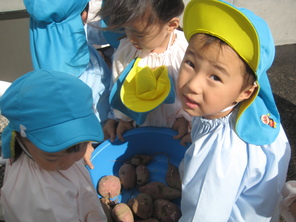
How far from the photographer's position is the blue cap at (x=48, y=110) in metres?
0.86

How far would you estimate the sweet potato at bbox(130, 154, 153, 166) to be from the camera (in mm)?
1864

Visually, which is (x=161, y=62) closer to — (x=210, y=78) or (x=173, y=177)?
(x=210, y=78)

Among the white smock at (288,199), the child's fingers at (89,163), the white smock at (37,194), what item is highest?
the white smock at (37,194)

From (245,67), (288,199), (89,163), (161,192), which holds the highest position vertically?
(245,67)

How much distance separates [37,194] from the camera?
0.98 m

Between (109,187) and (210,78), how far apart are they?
107 cm

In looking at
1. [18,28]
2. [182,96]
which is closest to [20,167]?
[182,96]

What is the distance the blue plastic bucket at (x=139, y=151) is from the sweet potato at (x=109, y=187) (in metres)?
0.08

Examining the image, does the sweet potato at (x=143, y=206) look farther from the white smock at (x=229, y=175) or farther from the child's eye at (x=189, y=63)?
the child's eye at (x=189, y=63)

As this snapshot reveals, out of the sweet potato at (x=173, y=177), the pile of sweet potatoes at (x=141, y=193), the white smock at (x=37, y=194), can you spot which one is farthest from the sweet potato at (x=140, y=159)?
the white smock at (x=37, y=194)

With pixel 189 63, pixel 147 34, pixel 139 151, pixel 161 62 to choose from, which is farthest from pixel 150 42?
pixel 139 151

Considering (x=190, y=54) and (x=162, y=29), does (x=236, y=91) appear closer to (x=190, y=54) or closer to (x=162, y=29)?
(x=190, y=54)

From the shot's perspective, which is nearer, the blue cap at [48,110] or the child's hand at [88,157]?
the blue cap at [48,110]

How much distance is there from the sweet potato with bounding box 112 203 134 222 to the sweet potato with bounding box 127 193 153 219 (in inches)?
1.4
